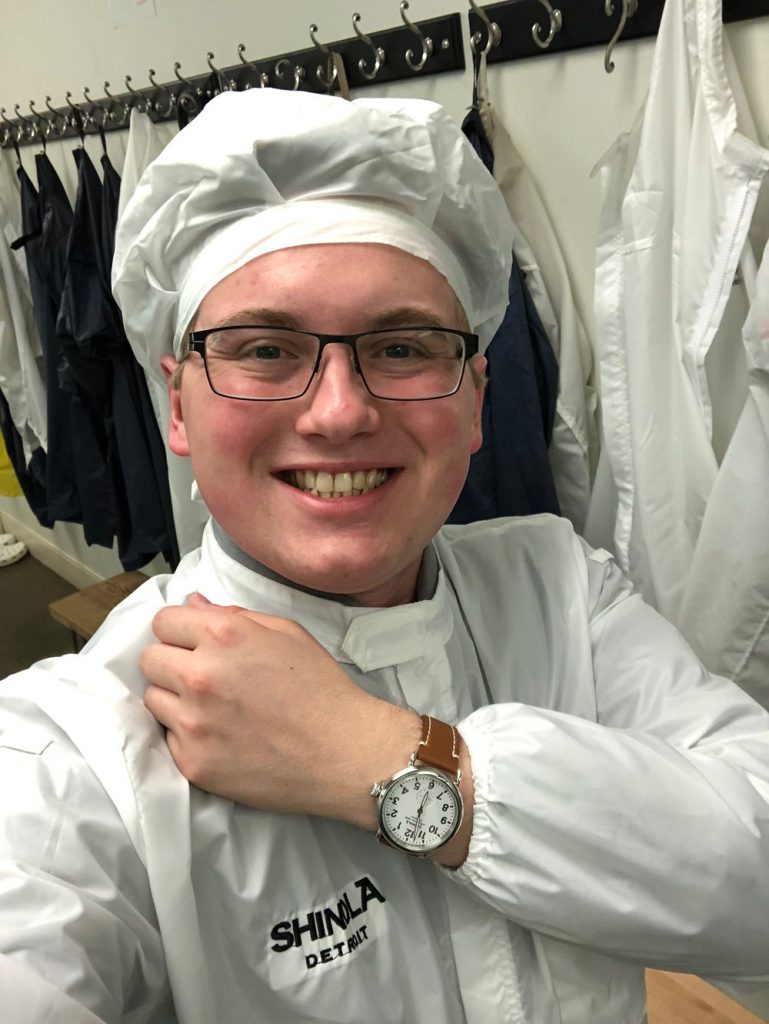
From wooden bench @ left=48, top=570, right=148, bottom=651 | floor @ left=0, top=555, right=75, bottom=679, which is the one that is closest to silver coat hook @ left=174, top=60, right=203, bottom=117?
wooden bench @ left=48, top=570, right=148, bottom=651

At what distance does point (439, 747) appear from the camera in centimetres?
64

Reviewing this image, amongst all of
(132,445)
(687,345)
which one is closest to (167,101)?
(132,445)

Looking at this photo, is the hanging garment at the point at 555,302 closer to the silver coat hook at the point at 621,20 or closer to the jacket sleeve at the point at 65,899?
the silver coat hook at the point at 621,20

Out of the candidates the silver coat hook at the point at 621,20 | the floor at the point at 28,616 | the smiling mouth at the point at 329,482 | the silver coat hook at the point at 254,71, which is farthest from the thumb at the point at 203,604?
the floor at the point at 28,616

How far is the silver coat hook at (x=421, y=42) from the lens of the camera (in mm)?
1311

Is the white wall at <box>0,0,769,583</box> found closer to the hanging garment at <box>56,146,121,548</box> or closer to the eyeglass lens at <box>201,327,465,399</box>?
the hanging garment at <box>56,146,121,548</box>

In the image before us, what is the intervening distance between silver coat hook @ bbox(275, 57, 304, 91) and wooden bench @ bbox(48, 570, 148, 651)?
1581mm

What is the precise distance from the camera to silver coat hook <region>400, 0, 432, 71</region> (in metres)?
1.31

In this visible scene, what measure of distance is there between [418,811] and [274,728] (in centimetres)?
14

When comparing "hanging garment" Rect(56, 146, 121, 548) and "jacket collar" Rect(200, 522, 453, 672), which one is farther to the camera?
"hanging garment" Rect(56, 146, 121, 548)

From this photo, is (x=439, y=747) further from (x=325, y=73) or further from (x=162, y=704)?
(x=325, y=73)

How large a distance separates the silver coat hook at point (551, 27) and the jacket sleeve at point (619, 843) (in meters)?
1.12

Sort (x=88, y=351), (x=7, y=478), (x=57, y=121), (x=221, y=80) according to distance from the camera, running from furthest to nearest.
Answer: (x=7, y=478), (x=57, y=121), (x=88, y=351), (x=221, y=80)

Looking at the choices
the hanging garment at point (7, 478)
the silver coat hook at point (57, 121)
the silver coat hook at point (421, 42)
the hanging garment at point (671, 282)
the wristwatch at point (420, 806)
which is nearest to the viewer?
the wristwatch at point (420, 806)
